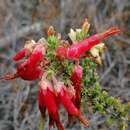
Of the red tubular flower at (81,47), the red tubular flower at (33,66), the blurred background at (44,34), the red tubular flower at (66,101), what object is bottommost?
the red tubular flower at (66,101)

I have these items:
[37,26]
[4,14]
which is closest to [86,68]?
[37,26]

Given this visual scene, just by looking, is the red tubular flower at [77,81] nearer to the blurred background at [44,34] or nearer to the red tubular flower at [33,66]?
the red tubular flower at [33,66]

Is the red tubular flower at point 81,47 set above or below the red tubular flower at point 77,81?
above

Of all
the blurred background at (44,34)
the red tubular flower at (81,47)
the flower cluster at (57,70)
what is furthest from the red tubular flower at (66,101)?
the blurred background at (44,34)

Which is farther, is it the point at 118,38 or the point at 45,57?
the point at 118,38

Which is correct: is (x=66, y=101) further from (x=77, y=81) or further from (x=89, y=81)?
(x=89, y=81)

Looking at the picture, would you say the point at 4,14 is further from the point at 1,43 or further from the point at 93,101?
the point at 93,101

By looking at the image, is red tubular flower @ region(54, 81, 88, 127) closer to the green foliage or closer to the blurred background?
the green foliage
